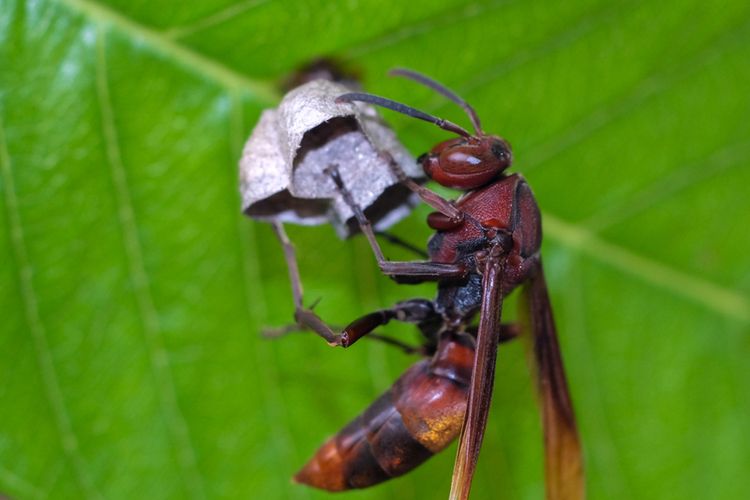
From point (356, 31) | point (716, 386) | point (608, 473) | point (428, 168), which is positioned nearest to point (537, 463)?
point (608, 473)

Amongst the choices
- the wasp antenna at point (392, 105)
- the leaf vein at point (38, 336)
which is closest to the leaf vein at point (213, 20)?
the wasp antenna at point (392, 105)

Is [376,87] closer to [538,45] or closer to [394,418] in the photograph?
[538,45]

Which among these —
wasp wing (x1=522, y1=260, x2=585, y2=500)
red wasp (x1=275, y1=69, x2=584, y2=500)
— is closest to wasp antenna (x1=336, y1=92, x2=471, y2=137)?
red wasp (x1=275, y1=69, x2=584, y2=500)

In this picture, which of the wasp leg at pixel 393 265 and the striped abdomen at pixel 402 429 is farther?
the striped abdomen at pixel 402 429

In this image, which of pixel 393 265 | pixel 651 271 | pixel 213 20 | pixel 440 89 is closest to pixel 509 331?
pixel 393 265

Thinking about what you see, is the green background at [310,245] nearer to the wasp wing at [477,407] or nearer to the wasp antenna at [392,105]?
the wasp antenna at [392,105]

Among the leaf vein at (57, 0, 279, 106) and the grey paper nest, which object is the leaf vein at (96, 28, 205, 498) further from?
the grey paper nest
